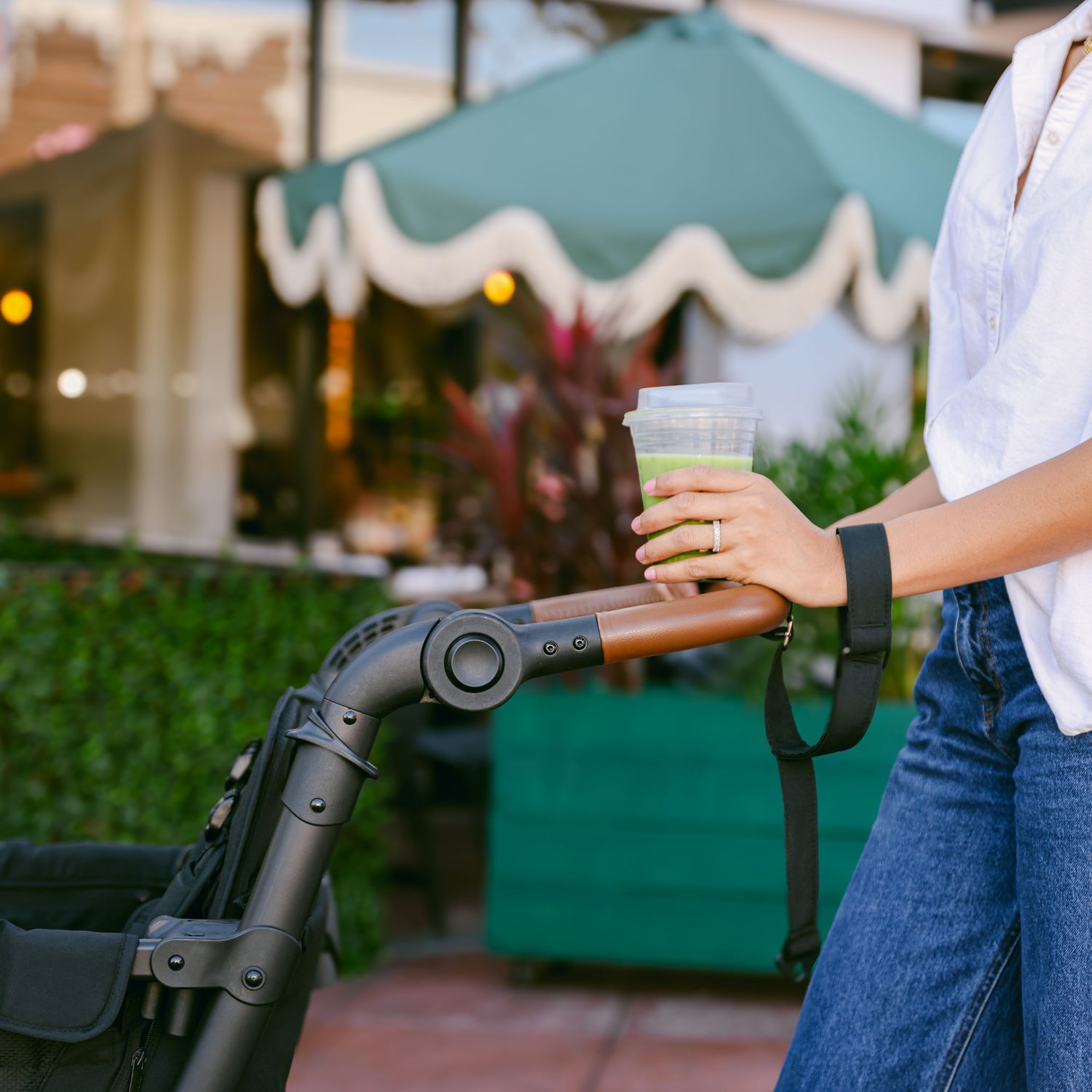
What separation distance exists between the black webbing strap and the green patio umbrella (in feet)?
8.12

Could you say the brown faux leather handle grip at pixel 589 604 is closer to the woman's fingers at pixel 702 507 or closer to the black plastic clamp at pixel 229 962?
the woman's fingers at pixel 702 507

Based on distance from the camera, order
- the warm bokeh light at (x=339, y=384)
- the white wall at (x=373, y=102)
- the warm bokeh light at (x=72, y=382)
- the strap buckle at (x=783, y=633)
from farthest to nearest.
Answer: the warm bokeh light at (x=72, y=382)
the warm bokeh light at (x=339, y=384)
the white wall at (x=373, y=102)
the strap buckle at (x=783, y=633)

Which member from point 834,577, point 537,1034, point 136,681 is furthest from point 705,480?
point 537,1034

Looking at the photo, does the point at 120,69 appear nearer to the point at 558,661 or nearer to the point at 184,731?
the point at 184,731

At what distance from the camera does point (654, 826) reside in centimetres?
302

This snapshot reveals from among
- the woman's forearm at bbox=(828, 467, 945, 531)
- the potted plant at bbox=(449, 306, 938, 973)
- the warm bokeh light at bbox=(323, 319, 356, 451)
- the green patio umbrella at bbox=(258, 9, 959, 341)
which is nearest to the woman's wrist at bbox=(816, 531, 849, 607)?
the woman's forearm at bbox=(828, 467, 945, 531)

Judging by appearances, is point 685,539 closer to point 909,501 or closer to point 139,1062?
point 909,501

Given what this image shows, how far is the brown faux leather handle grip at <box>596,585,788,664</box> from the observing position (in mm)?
996

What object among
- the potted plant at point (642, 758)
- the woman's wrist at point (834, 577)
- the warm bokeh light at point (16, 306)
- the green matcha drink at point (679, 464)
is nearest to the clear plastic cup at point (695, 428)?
the green matcha drink at point (679, 464)

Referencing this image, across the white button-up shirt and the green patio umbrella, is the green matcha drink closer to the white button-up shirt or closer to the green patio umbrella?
the white button-up shirt

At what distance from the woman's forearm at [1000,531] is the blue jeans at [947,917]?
18 cm

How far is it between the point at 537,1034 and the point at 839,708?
2168 mm

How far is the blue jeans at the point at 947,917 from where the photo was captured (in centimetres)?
121

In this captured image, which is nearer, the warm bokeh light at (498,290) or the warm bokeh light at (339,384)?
the warm bokeh light at (498,290)
